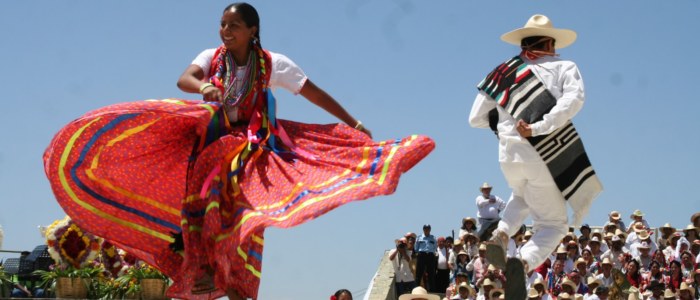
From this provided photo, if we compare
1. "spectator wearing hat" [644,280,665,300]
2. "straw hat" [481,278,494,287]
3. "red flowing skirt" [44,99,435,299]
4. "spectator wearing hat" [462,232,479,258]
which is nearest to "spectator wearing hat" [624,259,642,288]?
"spectator wearing hat" [644,280,665,300]

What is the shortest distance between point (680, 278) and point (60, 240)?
690 cm

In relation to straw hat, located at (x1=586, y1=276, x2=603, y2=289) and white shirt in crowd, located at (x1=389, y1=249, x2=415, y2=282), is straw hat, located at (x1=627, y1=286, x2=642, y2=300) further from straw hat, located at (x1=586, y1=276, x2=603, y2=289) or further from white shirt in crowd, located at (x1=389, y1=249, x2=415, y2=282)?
white shirt in crowd, located at (x1=389, y1=249, x2=415, y2=282)

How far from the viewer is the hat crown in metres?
7.95

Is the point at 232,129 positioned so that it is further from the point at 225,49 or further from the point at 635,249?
the point at 635,249

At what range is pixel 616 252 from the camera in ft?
49.2

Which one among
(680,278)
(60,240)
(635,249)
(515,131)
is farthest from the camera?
(635,249)

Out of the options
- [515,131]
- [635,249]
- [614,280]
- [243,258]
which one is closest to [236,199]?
[243,258]

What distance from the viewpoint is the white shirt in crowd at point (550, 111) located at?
7.56 m

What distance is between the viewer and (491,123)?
808 cm

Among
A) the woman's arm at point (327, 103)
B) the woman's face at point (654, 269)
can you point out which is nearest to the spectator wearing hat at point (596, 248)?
the woman's face at point (654, 269)

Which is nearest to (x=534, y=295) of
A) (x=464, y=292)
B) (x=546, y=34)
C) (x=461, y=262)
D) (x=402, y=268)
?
(x=464, y=292)

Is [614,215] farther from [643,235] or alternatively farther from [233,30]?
[233,30]

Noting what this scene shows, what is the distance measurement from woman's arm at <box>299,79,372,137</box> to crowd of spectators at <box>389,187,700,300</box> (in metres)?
5.42

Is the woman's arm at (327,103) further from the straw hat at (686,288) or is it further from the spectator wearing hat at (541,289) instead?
the straw hat at (686,288)
